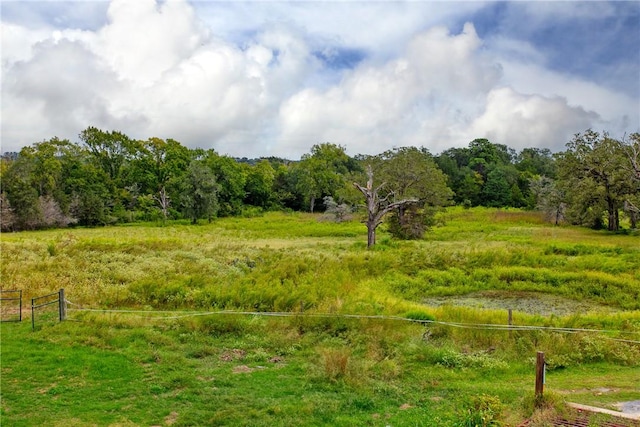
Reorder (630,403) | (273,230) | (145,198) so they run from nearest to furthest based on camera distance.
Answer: (630,403)
(273,230)
(145,198)

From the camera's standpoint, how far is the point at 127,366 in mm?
9680

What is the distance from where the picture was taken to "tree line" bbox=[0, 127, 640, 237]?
3494 cm

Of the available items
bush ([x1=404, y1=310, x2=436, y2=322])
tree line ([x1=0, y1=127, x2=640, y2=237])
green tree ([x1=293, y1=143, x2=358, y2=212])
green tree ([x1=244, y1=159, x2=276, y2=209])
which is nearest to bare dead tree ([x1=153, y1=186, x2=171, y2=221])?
tree line ([x1=0, y1=127, x2=640, y2=237])

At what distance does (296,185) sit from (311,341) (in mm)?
58008

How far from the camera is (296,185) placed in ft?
226

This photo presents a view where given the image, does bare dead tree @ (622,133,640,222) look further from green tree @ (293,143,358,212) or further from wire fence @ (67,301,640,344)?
green tree @ (293,143,358,212)

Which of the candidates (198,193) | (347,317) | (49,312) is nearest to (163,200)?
(198,193)

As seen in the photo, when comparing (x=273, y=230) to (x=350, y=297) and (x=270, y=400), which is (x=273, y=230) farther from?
(x=270, y=400)

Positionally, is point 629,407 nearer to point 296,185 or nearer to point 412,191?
point 412,191

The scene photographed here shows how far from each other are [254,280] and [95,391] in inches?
375

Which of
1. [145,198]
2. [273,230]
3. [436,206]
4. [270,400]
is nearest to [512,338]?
[270,400]

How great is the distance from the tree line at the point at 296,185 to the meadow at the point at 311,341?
36.4 ft

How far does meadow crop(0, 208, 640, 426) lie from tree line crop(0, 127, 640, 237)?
11.1 metres

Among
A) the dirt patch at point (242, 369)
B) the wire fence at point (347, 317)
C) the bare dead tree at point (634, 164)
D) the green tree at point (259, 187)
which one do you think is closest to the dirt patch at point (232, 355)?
the dirt patch at point (242, 369)
